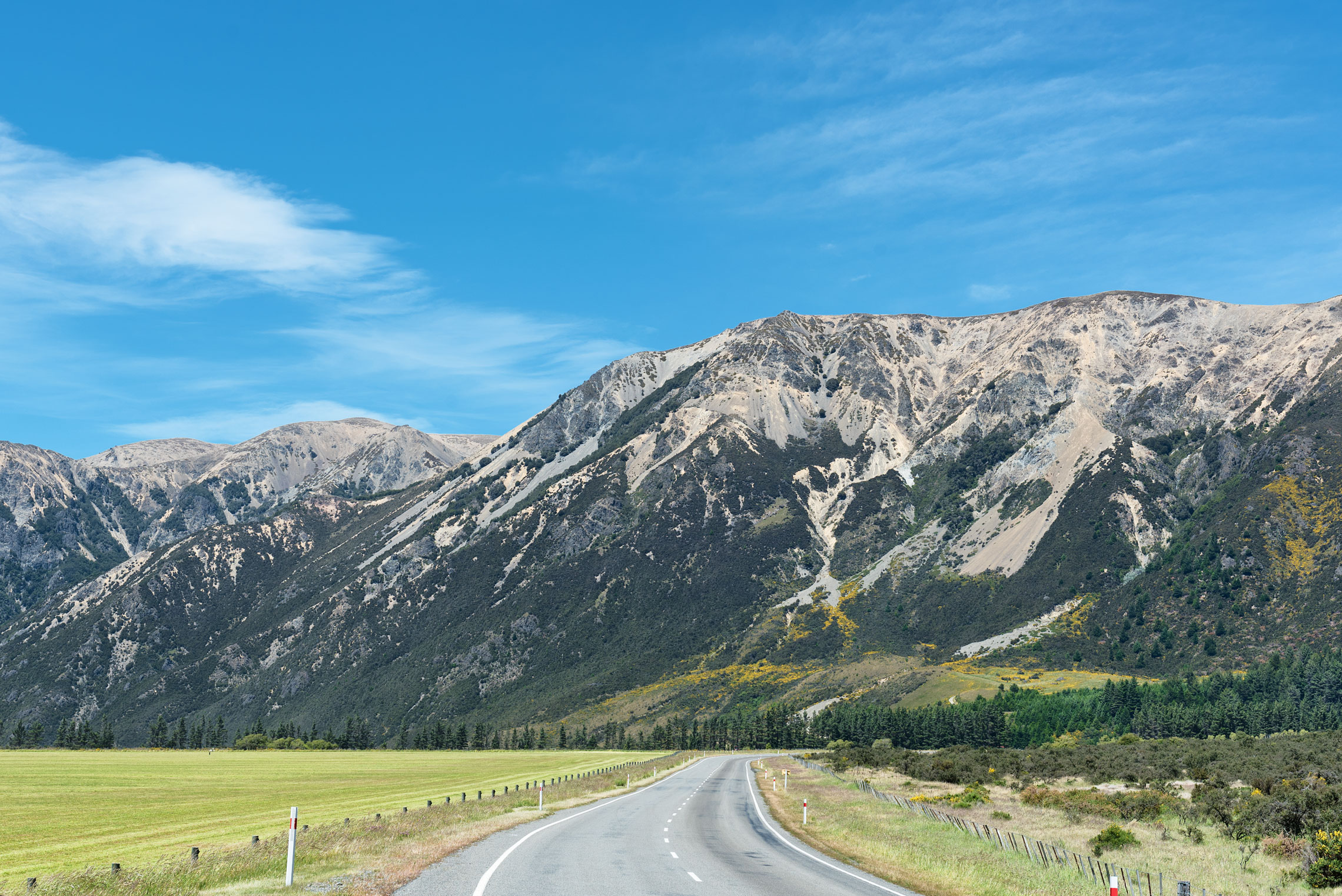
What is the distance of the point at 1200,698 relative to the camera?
164250 millimetres

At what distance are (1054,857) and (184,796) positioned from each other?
179ft

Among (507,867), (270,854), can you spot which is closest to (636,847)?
(507,867)

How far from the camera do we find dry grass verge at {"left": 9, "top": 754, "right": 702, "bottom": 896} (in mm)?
22000

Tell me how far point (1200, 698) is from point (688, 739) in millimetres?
92962

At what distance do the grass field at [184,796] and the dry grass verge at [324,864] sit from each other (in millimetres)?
3227

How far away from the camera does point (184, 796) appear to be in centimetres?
6247

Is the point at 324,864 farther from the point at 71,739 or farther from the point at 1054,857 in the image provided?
the point at 71,739

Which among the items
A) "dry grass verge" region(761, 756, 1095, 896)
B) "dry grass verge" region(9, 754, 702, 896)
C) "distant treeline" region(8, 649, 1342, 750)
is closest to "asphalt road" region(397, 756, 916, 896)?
"dry grass verge" region(9, 754, 702, 896)

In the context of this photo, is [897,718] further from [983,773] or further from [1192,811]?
[1192,811]

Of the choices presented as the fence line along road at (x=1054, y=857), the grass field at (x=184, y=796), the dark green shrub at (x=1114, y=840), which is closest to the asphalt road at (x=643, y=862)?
the fence line along road at (x=1054, y=857)

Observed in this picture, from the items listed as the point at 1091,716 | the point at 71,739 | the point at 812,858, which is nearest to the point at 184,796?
the point at 812,858

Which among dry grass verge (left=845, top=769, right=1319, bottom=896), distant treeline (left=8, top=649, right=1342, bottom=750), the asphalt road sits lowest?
distant treeline (left=8, top=649, right=1342, bottom=750)

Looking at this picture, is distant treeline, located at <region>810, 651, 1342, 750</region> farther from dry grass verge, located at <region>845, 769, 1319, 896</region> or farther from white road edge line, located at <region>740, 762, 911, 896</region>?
white road edge line, located at <region>740, 762, 911, 896</region>

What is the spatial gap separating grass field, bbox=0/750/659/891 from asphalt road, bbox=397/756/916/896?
10757 millimetres
